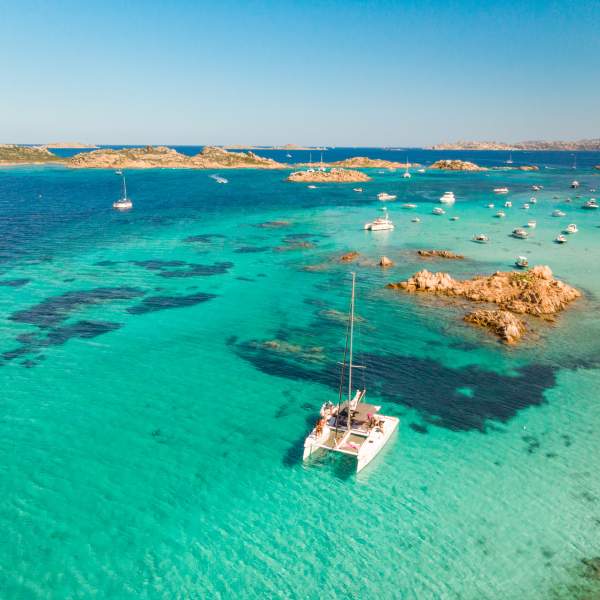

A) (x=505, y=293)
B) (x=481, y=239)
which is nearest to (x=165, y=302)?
(x=505, y=293)

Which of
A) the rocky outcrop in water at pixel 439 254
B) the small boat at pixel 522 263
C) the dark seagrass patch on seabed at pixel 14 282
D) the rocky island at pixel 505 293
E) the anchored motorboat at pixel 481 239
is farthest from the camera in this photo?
the anchored motorboat at pixel 481 239

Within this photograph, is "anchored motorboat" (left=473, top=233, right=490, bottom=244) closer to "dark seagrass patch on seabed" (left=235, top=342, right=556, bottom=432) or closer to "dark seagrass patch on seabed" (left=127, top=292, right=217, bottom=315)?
"dark seagrass patch on seabed" (left=235, top=342, right=556, bottom=432)

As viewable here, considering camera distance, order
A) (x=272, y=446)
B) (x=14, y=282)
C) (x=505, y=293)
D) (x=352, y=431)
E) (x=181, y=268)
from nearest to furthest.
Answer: (x=272, y=446) < (x=352, y=431) < (x=505, y=293) < (x=14, y=282) < (x=181, y=268)

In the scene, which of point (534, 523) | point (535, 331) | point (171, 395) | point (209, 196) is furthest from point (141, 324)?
point (209, 196)

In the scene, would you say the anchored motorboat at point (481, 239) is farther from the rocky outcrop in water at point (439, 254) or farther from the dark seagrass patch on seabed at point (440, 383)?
the dark seagrass patch on seabed at point (440, 383)

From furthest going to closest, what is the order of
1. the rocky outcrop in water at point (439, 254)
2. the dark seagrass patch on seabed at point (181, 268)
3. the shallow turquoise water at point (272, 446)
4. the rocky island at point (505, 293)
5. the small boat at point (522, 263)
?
the rocky outcrop in water at point (439, 254) → the small boat at point (522, 263) → the dark seagrass patch on seabed at point (181, 268) → the rocky island at point (505, 293) → the shallow turquoise water at point (272, 446)

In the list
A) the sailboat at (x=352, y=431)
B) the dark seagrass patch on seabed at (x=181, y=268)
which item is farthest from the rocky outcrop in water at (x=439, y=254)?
the sailboat at (x=352, y=431)

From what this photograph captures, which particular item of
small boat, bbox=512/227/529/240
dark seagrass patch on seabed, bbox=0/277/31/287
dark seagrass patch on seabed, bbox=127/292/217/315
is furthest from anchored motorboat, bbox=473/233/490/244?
dark seagrass patch on seabed, bbox=0/277/31/287

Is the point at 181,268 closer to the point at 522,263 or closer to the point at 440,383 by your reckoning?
the point at 440,383
